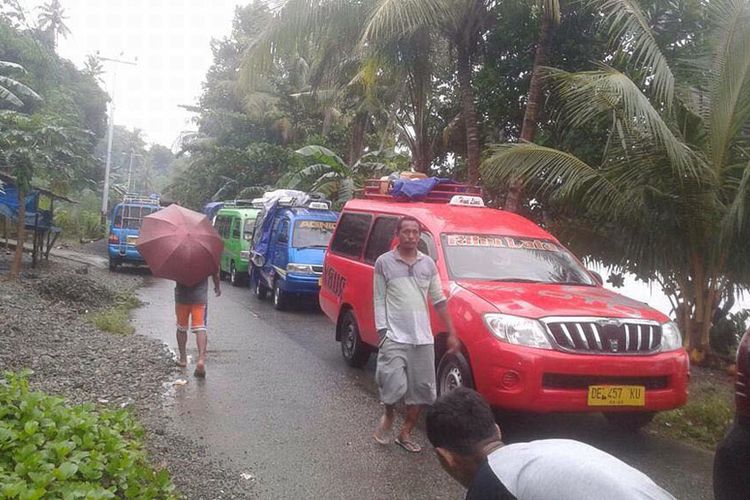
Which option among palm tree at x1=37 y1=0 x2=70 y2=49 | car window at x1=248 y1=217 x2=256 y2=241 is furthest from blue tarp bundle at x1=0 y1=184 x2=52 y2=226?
palm tree at x1=37 y1=0 x2=70 y2=49

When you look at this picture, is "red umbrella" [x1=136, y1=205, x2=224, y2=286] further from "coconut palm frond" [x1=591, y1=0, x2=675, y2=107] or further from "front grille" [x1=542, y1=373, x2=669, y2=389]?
"coconut palm frond" [x1=591, y1=0, x2=675, y2=107]

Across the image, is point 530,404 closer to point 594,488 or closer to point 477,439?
point 477,439

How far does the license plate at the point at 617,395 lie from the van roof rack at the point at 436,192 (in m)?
3.32

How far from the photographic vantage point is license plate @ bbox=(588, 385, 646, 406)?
548 centimetres

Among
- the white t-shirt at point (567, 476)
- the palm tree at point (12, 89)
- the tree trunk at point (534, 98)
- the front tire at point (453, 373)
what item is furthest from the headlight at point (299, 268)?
the white t-shirt at point (567, 476)

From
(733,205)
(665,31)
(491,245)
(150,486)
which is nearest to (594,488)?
(150,486)

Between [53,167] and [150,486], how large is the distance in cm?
1148

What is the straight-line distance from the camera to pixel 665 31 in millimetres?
11219

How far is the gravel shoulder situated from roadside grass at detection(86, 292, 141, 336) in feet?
0.50

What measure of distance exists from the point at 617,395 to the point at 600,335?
0.46 m

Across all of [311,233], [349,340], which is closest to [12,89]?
[311,233]

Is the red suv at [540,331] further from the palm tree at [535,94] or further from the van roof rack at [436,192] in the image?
the palm tree at [535,94]

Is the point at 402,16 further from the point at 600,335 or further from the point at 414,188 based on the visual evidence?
the point at 600,335

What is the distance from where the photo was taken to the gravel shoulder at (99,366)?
191 inches
